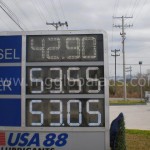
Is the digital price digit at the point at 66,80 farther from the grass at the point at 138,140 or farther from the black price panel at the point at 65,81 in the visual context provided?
the grass at the point at 138,140

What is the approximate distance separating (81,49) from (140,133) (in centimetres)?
1095

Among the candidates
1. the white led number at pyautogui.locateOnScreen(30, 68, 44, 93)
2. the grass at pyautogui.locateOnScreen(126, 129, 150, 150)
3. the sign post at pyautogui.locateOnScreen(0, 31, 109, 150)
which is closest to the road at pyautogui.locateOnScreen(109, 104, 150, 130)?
the grass at pyautogui.locateOnScreen(126, 129, 150, 150)

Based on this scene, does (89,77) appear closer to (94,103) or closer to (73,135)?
(94,103)

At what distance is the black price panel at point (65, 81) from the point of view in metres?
5.82

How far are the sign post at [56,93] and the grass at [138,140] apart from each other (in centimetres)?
656

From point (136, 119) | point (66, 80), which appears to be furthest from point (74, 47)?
point (136, 119)

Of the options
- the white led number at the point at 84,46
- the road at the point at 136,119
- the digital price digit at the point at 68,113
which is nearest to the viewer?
the digital price digit at the point at 68,113

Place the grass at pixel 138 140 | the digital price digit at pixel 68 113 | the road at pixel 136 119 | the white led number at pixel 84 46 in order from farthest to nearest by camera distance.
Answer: the road at pixel 136 119 < the grass at pixel 138 140 < the white led number at pixel 84 46 < the digital price digit at pixel 68 113

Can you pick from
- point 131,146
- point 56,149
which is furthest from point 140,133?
point 56,149

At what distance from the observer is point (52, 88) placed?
5910 mm

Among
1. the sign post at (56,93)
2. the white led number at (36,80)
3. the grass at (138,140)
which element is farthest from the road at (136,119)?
the white led number at (36,80)

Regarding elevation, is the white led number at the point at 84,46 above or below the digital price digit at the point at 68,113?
above

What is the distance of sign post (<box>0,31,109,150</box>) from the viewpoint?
581 centimetres

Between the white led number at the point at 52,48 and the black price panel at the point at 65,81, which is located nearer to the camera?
the black price panel at the point at 65,81
